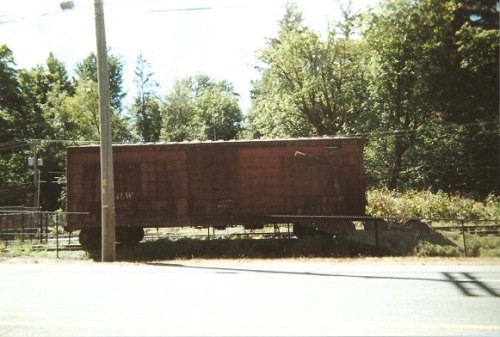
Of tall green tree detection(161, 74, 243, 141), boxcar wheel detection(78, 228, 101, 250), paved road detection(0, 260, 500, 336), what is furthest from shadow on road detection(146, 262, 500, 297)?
tall green tree detection(161, 74, 243, 141)

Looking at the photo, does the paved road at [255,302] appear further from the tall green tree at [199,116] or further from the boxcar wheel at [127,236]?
the tall green tree at [199,116]

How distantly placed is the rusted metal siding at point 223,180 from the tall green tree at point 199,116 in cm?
4116

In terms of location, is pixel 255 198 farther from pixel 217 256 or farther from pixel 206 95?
pixel 206 95

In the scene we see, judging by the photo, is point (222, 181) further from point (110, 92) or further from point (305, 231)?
point (110, 92)

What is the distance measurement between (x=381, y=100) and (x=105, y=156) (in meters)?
24.9

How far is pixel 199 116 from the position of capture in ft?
196

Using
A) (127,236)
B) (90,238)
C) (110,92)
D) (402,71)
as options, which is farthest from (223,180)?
(110,92)

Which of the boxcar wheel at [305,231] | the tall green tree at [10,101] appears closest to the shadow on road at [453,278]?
the boxcar wheel at [305,231]

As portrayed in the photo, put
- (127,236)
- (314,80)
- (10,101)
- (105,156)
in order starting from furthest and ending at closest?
(10,101), (314,80), (127,236), (105,156)

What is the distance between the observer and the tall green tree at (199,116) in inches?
2277

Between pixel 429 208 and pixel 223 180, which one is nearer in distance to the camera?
pixel 223 180

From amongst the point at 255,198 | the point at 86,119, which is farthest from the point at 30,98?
the point at 255,198

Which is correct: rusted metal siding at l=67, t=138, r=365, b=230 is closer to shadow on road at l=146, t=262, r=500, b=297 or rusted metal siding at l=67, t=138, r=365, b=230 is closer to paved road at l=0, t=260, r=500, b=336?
shadow on road at l=146, t=262, r=500, b=297

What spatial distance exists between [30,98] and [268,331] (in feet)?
149
